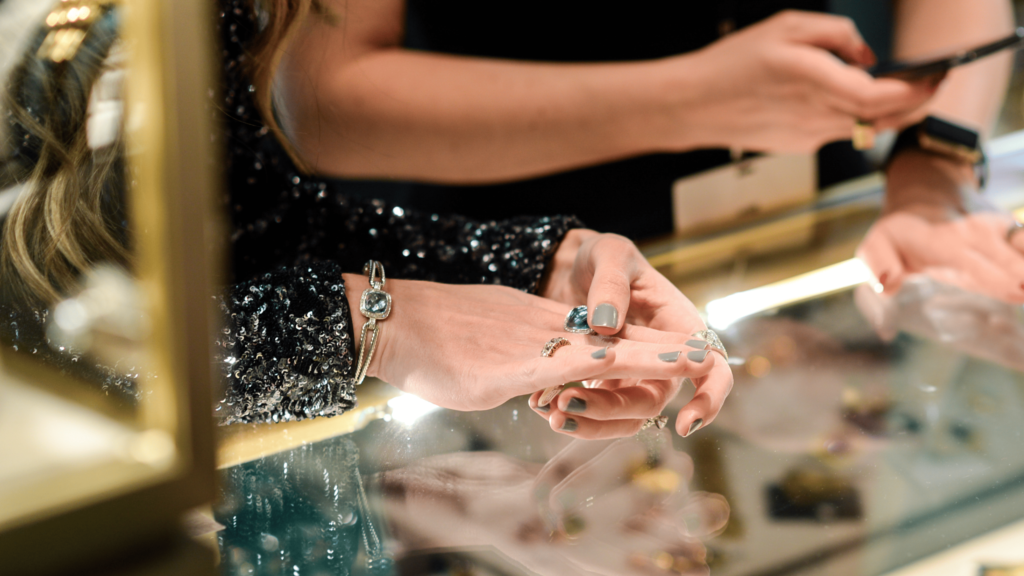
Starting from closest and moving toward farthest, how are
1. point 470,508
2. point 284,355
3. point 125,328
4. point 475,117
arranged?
point 125,328 < point 470,508 < point 284,355 < point 475,117

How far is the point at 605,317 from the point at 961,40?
2.88ft

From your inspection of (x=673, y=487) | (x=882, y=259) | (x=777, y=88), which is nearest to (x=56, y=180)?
(x=673, y=487)

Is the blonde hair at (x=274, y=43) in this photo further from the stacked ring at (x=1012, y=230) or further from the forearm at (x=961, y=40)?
the forearm at (x=961, y=40)

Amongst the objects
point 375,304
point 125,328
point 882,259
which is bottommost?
point 882,259

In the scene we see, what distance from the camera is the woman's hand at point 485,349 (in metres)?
0.40

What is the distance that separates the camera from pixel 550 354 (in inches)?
17.1

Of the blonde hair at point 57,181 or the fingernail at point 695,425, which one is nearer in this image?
the blonde hair at point 57,181

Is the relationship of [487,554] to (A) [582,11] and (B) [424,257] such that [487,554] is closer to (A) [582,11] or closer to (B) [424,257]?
(B) [424,257]

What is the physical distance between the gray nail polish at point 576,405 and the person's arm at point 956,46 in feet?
2.21

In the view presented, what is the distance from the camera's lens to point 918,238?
2.60ft

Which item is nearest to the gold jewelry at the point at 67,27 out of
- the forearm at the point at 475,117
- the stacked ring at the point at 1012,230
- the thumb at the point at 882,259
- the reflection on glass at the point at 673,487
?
the reflection on glass at the point at 673,487

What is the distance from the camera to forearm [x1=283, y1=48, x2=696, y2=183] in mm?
768

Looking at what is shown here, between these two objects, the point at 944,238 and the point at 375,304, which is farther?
the point at 944,238

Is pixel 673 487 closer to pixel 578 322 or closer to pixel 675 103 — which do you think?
pixel 578 322
